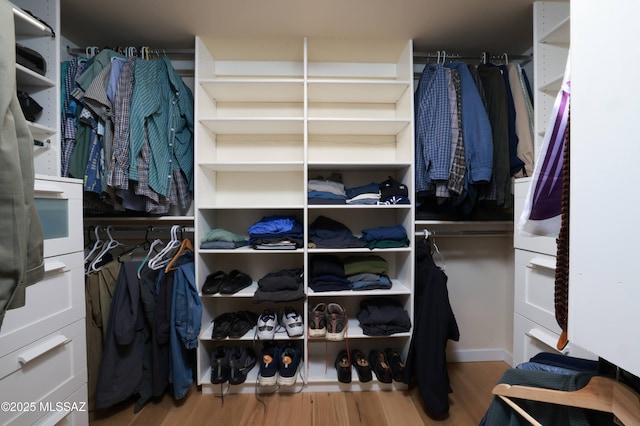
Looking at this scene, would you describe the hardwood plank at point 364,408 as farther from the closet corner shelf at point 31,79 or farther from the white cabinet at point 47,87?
the closet corner shelf at point 31,79

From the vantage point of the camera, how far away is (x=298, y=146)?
1.63m

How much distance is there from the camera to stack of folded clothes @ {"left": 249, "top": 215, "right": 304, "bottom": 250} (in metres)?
1.40

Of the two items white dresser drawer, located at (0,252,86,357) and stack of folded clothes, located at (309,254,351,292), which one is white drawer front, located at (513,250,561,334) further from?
white dresser drawer, located at (0,252,86,357)

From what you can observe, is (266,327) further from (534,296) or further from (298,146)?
(534,296)

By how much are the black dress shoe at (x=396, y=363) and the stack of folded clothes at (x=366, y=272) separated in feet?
1.48

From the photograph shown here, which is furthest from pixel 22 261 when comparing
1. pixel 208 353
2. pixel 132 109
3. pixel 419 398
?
pixel 419 398

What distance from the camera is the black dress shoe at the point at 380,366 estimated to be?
54.1 inches

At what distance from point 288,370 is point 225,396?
1.38 feet

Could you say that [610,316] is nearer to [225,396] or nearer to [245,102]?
[225,396]

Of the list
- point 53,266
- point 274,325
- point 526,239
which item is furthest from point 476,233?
point 53,266

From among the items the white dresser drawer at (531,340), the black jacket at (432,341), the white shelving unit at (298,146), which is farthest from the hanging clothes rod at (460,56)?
the white dresser drawer at (531,340)

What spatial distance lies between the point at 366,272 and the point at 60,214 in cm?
154

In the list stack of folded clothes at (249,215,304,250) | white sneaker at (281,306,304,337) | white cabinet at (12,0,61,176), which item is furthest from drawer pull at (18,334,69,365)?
white sneaker at (281,306,304,337)

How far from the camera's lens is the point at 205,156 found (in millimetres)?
1465
